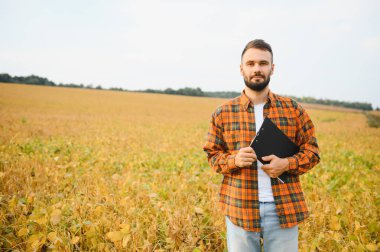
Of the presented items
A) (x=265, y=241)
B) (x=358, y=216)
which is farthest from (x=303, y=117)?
(x=358, y=216)

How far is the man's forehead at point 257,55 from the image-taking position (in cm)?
179

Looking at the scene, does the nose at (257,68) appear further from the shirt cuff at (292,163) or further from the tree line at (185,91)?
the tree line at (185,91)

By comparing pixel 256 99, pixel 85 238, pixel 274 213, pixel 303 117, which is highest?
pixel 256 99

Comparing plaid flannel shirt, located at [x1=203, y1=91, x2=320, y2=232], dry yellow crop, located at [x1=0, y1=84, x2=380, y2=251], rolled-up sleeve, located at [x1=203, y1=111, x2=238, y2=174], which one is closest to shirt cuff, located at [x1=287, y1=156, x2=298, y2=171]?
plaid flannel shirt, located at [x1=203, y1=91, x2=320, y2=232]

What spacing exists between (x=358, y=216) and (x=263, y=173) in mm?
2454

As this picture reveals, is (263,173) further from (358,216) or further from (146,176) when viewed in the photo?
(146,176)

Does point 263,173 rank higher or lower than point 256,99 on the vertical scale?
lower

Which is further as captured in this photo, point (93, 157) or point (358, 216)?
point (93, 157)

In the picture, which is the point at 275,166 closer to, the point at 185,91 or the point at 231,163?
the point at 231,163

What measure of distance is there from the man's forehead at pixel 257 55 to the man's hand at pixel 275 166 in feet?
2.32

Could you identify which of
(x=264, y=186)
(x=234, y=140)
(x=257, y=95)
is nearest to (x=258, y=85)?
(x=257, y=95)

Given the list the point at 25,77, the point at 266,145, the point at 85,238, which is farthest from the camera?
the point at 25,77

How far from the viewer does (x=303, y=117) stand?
1928mm

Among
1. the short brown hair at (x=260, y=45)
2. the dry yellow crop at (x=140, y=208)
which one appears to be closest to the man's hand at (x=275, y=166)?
the short brown hair at (x=260, y=45)
